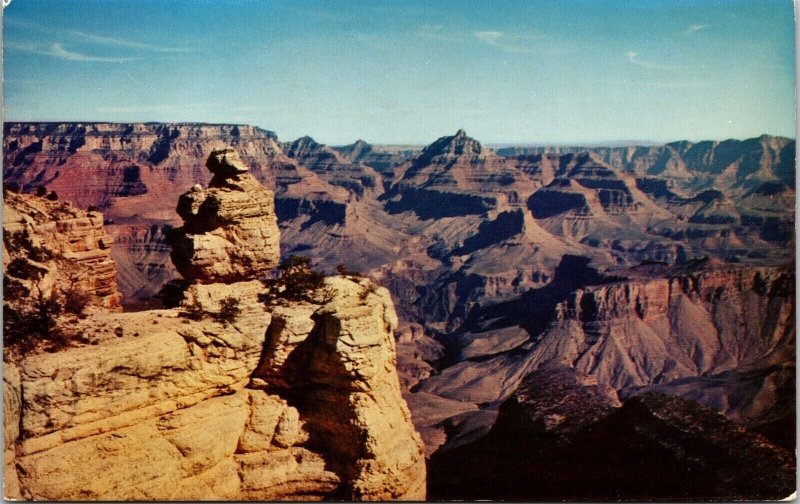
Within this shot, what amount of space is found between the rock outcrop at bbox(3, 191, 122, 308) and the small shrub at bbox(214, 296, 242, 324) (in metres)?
3.66

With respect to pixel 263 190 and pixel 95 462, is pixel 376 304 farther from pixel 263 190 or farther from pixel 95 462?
pixel 95 462

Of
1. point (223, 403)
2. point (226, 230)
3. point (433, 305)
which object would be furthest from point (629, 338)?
point (223, 403)

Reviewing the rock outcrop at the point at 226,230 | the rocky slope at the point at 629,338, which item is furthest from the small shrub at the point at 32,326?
the rocky slope at the point at 629,338

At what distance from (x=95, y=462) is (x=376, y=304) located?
22.3ft

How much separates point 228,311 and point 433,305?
85881 mm

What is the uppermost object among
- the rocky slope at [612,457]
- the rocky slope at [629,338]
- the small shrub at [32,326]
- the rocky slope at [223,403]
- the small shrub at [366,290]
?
the small shrub at [366,290]

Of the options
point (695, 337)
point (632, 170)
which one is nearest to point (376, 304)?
point (695, 337)

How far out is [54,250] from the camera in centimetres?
1777

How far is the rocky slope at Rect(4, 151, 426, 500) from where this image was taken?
539 inches

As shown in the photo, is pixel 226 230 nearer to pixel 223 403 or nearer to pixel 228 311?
pixel 228 311

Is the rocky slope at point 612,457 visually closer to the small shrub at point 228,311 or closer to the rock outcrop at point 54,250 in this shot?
the small shrub at point 228,311

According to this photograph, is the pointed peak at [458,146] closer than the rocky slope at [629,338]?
No

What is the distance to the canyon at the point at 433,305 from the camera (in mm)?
15867

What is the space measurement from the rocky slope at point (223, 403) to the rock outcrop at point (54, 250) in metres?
1.68
